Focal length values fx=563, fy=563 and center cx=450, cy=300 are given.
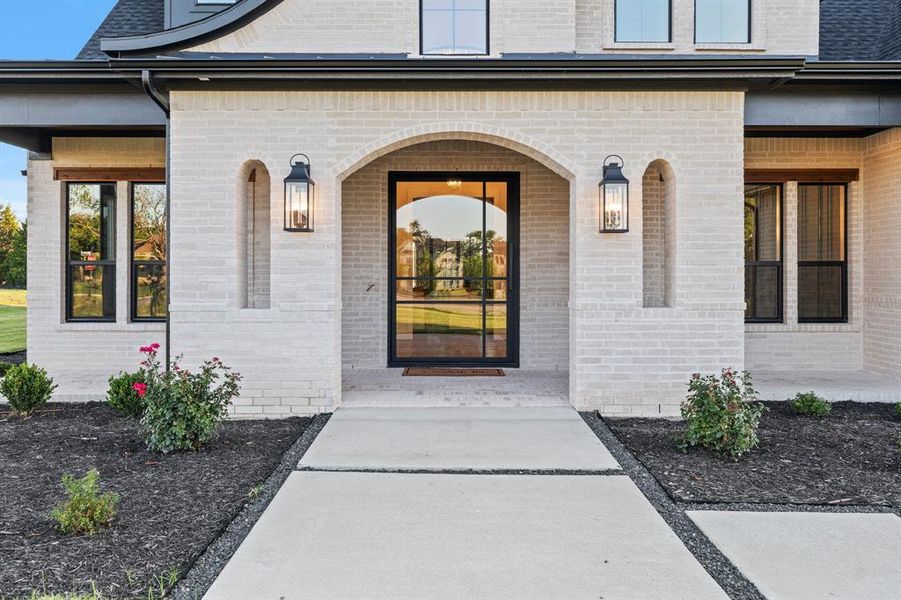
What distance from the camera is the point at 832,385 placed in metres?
7.26

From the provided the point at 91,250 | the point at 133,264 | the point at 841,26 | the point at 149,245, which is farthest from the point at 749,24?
the point at 91,250

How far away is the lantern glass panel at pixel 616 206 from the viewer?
605 cm

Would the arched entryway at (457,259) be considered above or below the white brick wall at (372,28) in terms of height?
below

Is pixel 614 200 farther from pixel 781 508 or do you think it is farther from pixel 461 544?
pixel 461 544

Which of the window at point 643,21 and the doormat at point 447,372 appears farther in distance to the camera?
the doormat at point 447,372

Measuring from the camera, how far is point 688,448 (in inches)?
199

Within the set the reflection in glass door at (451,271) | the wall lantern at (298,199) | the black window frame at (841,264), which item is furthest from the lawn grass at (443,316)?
the black window frame at (841,264)

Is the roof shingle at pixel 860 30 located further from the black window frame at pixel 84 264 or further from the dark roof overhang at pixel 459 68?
the black window frame at pixel 84 264

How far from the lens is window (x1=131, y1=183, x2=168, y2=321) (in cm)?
844

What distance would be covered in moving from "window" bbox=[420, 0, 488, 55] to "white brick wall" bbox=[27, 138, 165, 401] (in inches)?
171

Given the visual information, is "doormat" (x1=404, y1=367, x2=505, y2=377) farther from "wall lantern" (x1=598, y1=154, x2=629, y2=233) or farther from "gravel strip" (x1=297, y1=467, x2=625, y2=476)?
"gravel strip" (x1=297, y1=467, x2=625, y2=476)

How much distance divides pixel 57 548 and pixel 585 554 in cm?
306

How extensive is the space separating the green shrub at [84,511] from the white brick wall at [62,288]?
5113 mm

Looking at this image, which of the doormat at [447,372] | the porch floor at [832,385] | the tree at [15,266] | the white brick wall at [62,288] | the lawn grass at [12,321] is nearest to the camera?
the porch floor at [832,385]
